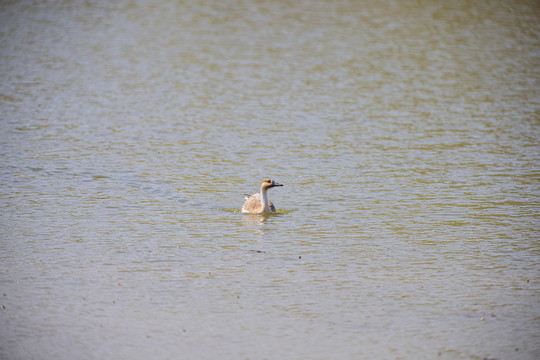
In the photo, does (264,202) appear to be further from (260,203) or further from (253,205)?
(253,205)

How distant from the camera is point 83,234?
12.4 metres

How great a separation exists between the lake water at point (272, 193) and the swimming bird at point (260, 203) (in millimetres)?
267

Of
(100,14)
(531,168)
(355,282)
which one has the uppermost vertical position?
(355,282)

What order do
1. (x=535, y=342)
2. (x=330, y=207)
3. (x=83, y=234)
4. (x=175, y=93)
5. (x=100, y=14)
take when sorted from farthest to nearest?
(x=100, y=14) → (x=175, y=93) → (x=330, y=207) → (x=83, y=234) → (x=535, y=342)

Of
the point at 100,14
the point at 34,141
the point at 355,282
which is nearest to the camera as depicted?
the point at 355,282

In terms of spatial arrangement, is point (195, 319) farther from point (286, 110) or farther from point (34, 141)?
point (286, 110)

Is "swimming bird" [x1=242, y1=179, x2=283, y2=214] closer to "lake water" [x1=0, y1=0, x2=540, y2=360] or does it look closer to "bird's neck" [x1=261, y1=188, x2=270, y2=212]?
"bird's neck" [x1=261, y1=188, x2=270, y2=212]

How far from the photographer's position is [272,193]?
16.3 m

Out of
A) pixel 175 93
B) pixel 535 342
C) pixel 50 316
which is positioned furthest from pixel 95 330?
pixel 175 93

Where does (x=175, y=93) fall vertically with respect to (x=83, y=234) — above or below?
below

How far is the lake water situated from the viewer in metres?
8.90

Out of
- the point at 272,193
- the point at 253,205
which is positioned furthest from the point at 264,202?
the point at 272,193

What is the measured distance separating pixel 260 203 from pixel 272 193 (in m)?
1.97

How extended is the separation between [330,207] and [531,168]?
5332mm
